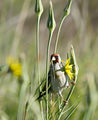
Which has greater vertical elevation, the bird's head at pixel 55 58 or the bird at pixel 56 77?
the bird's head at pixel 55 58

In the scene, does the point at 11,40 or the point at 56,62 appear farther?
the point at 11,40

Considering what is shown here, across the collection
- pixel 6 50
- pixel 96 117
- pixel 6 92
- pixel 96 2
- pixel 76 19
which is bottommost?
pixel 96 117

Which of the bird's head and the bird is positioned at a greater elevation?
the bird's head

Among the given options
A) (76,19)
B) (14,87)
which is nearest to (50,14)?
(14,87)

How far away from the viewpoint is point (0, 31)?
9.05 ft

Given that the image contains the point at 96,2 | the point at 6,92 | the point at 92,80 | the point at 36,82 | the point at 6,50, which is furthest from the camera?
the point at 96,2

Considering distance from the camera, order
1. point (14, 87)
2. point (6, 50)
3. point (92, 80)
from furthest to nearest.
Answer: point (6, 50) < point (14, 87) < point (92, 80)

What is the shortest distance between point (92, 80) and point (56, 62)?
379 millimetres

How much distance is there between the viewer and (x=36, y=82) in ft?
3.40

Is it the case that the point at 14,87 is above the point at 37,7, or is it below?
below

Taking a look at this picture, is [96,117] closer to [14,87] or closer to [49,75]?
[14,87]

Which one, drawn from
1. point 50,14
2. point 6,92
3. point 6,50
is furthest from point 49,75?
point 6,50

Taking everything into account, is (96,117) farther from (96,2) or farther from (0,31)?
(96,2)

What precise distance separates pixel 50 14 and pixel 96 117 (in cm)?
167
